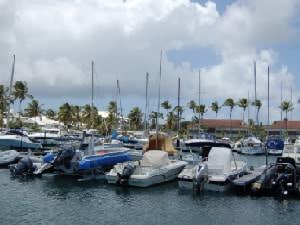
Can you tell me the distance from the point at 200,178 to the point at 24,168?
61.5 feet

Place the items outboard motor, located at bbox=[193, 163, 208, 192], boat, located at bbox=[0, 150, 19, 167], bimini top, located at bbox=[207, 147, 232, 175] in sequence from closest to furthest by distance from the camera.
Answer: outboard motor, located at bbox=[193, 163, 208, 192], bimini top, located at bbox=[207, 147, 232, 175], boat, located at bbox=[0, 150, 19, 167]

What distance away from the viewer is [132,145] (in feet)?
310

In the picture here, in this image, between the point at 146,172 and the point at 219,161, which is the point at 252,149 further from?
the point at 146,172

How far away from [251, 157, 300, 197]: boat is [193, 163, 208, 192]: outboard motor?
12.3 ft

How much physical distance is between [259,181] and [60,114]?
110m

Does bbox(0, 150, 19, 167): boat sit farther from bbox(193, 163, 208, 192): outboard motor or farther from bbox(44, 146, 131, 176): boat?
bbox(193, 163, 208, 192): outboard motor

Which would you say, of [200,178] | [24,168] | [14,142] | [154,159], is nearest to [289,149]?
[154,159]

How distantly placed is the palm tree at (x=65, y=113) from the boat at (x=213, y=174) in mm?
103821

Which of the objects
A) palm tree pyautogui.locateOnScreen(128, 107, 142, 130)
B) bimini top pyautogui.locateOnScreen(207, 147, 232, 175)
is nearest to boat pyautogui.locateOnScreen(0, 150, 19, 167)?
bimini top pyautogui.locateOnScreen(207, 147, 232, 175)

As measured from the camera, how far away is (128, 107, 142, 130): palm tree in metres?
158

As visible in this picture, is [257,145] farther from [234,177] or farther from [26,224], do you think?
[26,224]

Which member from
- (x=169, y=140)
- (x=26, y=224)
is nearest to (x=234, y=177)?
(x=26, y=224)

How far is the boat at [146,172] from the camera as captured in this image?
40.1 m

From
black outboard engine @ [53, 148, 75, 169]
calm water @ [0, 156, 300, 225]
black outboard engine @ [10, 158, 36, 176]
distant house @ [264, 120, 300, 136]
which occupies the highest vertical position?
distant house @ [264, 120, 300, 136]
